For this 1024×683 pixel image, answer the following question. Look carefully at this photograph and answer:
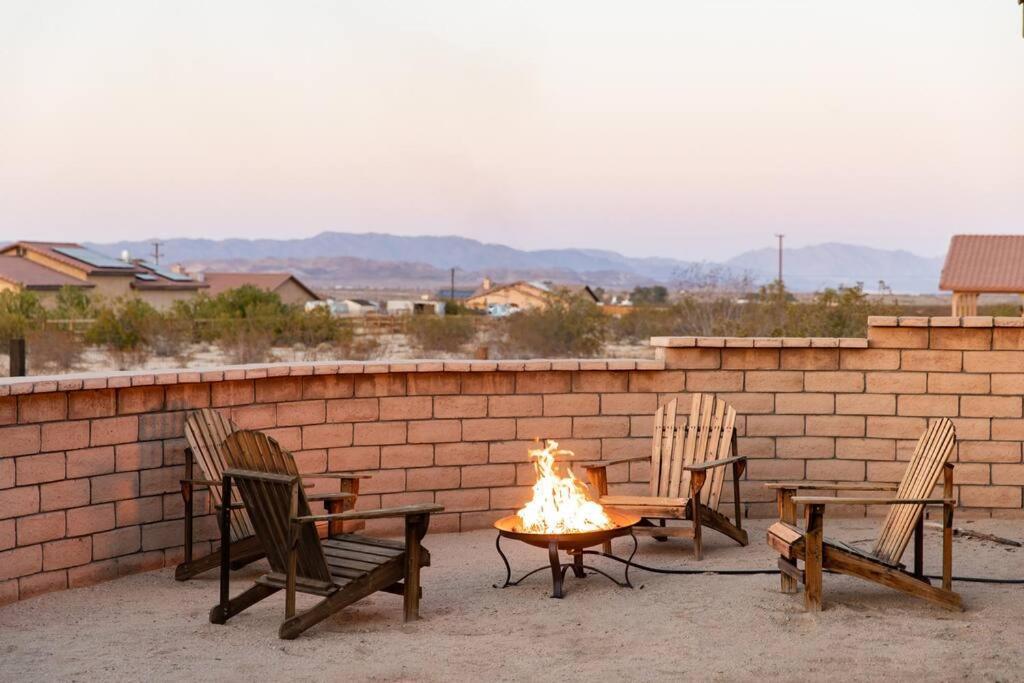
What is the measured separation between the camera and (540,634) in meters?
5.56

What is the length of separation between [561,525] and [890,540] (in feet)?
5.52

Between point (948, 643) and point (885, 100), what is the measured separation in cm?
2684

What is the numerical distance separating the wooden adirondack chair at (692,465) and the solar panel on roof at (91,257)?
41.8 m

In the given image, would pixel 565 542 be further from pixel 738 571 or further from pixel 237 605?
pixel 237 605

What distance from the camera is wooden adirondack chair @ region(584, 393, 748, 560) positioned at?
7.17m

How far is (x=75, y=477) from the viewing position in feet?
20.9

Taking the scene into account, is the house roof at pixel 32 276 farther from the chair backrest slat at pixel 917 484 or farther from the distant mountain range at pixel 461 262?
the distant mountain range at pixel 461 262

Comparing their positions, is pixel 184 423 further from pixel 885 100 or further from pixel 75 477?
pixel 885 100

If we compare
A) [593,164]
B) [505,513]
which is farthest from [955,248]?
[505,513]

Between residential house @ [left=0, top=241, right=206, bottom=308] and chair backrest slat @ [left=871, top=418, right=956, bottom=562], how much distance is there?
38996mm

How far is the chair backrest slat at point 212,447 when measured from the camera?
21.2 feet

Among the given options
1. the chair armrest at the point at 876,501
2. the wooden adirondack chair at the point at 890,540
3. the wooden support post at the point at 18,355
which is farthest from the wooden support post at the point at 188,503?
the wooden support post at the point at 18,355

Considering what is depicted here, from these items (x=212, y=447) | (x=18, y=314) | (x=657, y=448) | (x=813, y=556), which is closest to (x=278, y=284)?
(x=18, y=314)

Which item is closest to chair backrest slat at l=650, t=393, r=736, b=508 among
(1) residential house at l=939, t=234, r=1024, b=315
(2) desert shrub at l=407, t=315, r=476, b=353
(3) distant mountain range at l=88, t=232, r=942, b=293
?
(1) residential house at l=939, t=234, r=1024, b=315
